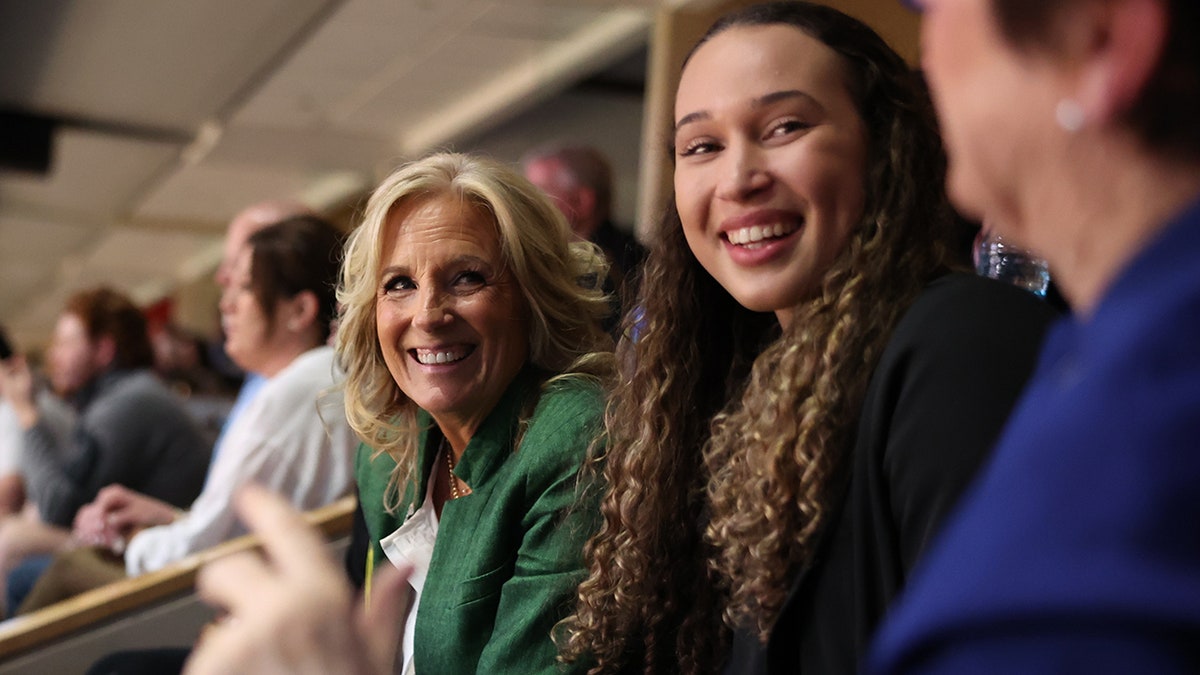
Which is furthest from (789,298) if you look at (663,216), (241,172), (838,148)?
(241,172)

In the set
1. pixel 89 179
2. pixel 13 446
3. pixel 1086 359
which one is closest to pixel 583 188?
pixel 13 446

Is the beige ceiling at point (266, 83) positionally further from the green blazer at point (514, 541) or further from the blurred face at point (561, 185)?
the green blazer at point (514, 541)

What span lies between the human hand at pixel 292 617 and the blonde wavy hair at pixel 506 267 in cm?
124

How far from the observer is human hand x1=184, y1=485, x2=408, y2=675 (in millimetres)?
660

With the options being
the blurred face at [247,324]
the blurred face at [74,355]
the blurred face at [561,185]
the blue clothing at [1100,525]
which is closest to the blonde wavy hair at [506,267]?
the blurred face at [247,324]

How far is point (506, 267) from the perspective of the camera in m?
2.02

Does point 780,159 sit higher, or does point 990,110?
point 780,159

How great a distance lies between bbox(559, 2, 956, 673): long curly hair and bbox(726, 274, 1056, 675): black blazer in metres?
0.03

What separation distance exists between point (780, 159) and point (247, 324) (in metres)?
2.43

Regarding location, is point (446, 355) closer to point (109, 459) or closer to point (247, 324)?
point (247, 324)

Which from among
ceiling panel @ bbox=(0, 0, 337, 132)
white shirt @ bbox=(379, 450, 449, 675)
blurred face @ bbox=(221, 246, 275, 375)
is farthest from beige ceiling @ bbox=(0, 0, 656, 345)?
white shirt @ bbox=(379, 450, 449, 675)

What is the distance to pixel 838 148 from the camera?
1333 mm

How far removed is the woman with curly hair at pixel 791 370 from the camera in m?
1.07

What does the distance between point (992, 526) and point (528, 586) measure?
48.9 inches
